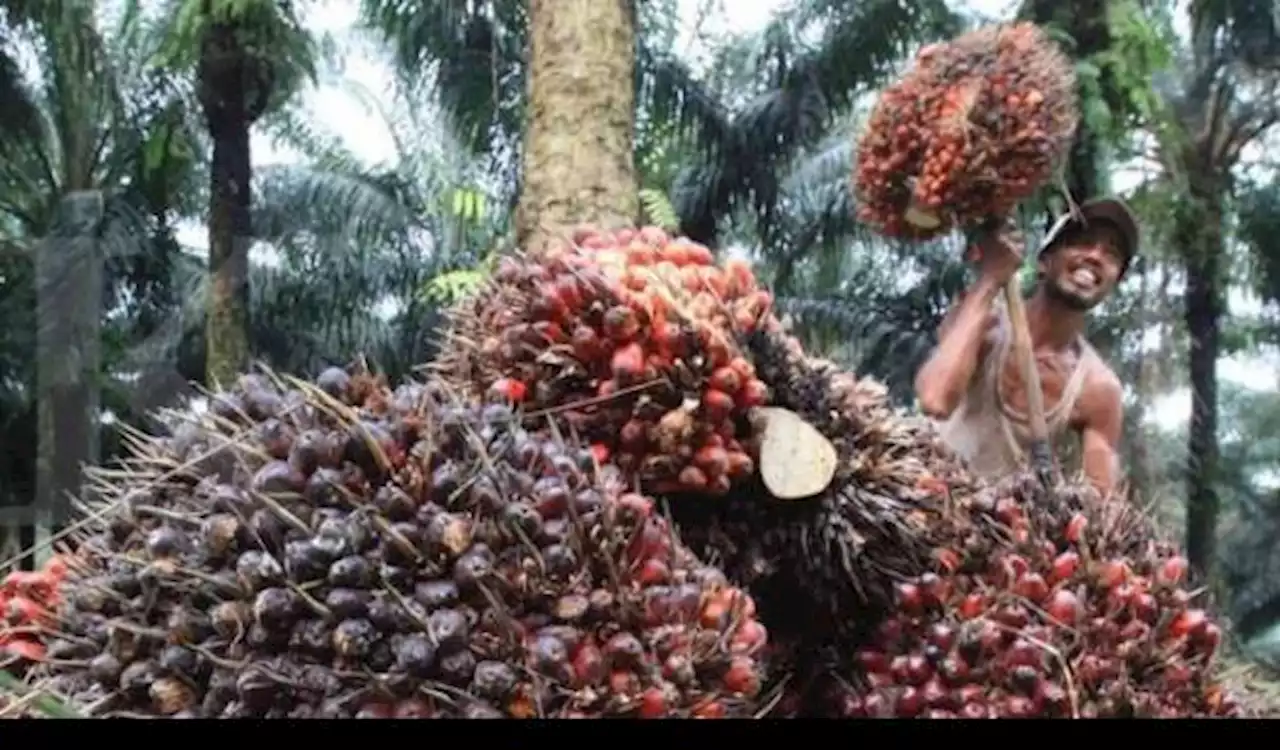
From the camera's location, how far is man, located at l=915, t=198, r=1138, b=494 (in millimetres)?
1487

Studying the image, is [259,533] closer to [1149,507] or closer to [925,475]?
[925,475]

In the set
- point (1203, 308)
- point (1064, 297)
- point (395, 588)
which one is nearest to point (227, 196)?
point (395, 588)

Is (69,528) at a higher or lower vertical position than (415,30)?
lower

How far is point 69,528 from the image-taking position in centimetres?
130

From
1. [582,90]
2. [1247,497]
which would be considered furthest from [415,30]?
[1247,497]

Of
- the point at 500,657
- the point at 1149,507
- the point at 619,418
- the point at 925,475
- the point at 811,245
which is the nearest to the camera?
the point at 500,657

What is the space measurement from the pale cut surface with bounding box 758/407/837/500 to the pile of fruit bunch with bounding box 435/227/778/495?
17mm

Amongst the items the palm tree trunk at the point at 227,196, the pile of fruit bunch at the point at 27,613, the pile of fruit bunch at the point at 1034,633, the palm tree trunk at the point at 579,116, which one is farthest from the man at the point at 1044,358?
the pile of fruit bunch at the point at 27,613

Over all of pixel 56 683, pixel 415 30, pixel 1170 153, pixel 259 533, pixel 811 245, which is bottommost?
pixel 56 683

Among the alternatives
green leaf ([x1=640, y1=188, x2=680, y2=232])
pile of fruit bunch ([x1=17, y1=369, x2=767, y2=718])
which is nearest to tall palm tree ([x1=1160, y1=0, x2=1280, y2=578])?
green leaf ([x1=640, y1=188, x2=680, y2=232])

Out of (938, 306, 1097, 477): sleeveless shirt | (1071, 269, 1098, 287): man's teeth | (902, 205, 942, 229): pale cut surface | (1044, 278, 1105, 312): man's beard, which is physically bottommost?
(938, 306, 1097, 477): sleeveless shirt

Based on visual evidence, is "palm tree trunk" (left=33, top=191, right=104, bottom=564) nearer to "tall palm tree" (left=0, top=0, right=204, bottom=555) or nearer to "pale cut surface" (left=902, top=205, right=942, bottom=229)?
"tall palm tree" (left=0, top=0, right=204, bottom=555)

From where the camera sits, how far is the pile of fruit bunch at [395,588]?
35.3 inches

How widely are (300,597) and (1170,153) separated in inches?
46.6
